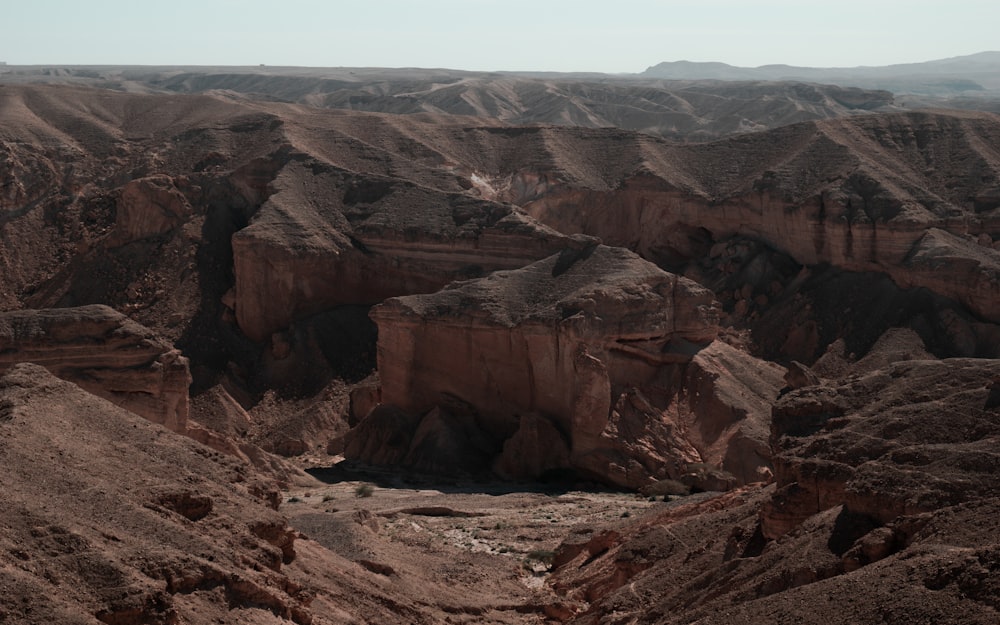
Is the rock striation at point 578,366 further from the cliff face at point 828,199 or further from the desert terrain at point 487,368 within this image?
the cliff face at point 828,199

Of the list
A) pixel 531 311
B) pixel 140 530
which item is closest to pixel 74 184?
pixel 531 311

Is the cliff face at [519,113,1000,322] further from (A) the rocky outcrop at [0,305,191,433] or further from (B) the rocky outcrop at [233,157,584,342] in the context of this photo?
(A) the rocky outcrop at [0,305,191,433]

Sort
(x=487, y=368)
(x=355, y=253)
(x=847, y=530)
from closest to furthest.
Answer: (x=847, y=530)
(x=487, y=368)
(x=355, y=253)

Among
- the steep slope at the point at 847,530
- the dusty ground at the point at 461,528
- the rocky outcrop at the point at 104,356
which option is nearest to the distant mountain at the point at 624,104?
the dusty ground at the point at 461,528

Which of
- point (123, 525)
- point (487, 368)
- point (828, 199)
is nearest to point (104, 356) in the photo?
point (487, 368)

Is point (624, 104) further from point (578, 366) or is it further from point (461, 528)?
point (461, 528)

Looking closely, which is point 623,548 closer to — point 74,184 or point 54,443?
point 54,443
